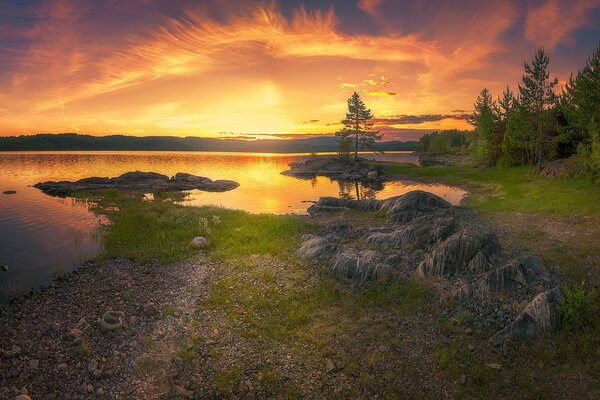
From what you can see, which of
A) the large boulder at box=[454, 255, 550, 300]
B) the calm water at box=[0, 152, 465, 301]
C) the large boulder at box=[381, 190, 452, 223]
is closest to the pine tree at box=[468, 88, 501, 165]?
the calm water at box=[0, 152, 465, 301]

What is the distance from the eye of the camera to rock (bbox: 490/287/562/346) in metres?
12.3

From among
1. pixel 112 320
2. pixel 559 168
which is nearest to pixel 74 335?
pixel 112 320

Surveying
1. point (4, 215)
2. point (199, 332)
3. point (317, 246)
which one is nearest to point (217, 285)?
point (199, 332)

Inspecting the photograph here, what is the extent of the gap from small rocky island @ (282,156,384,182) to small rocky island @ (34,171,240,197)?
2708cm

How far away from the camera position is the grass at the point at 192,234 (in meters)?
24.5

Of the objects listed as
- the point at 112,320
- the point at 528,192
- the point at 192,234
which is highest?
the point at 528,192

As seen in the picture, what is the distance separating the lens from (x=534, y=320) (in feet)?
41.0

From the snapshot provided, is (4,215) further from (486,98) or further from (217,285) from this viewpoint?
(486,98)

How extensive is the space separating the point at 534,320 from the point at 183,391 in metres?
12.7

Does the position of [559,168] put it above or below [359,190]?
above

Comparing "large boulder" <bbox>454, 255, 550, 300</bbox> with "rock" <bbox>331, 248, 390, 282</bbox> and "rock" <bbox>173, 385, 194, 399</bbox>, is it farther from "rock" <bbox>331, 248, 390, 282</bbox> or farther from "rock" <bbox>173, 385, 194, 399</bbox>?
"rock" <bbox>173, 385, 194, 399</bbox>

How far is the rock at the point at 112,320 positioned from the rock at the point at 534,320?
15031 millimetres

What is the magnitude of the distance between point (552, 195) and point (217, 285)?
36141mm

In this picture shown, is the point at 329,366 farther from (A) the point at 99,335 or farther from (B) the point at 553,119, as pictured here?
(B) the point at 553,119
